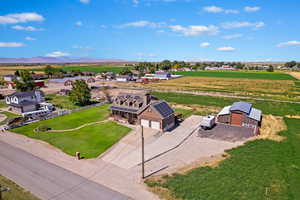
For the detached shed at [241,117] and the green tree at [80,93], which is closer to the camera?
the detached shed at [241,117]

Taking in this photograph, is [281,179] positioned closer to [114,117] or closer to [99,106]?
[114,117]

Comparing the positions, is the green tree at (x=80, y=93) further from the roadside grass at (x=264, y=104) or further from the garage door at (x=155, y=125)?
the garage door at (x=155, y=125)

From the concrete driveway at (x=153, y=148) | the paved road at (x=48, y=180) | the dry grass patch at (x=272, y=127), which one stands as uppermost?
the dry grass patch at (x=272, y=127)

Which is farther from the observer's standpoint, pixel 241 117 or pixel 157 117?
pixel 241 117

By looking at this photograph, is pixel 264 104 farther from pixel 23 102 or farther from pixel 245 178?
pixel 23 102

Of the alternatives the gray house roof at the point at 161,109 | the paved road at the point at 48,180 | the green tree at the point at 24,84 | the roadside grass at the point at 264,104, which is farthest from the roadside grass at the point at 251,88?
the paved road at the point at 48,180

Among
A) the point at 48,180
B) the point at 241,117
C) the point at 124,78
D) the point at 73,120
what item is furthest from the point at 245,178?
the point at 124,78

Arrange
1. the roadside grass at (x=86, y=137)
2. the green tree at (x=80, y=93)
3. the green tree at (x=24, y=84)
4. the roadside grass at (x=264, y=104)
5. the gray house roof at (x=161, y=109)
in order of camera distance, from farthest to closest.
Answer: 1. the green tree at (x=24, y=84)
2. the green tree at (x=80, y=93)
3. the roadside grass at (x=264, y=104)
4. the gray house roof at (x=161, y=109)
5. the roadside grass at (x=86, y=137)

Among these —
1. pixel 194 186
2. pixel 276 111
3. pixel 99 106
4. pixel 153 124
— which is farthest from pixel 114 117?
pixel 276 111

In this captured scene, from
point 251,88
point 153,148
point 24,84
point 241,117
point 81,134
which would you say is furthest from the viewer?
point 251,88
